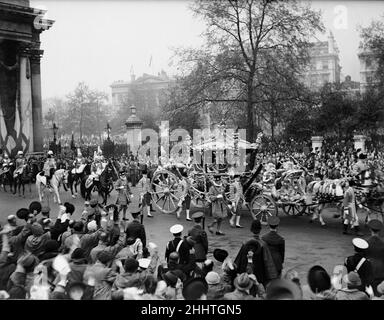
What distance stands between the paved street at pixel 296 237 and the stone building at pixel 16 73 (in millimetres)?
5817

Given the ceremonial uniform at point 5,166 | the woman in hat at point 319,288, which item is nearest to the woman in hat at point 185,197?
the ceremonial uniform at point 5,166

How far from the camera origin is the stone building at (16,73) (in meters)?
20.8

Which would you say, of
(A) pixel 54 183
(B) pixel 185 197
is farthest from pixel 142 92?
(B) pixel 185 197

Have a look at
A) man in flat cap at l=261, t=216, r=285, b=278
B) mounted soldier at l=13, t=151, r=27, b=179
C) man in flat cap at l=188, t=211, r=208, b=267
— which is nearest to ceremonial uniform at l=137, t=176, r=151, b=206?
mounted soldier at l=13, t=151, r=27, b=179

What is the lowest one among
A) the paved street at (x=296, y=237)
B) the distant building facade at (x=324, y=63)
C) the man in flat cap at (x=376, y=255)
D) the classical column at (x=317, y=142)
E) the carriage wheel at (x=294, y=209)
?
the paved street at (x=296, y=237)

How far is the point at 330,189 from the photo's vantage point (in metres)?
12.5

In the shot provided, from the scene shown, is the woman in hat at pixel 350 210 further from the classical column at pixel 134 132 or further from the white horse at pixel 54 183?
the classical column at pixel 134 132

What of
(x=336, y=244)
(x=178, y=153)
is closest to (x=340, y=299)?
(x=336, y=244)

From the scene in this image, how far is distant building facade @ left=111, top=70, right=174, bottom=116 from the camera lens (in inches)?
1099

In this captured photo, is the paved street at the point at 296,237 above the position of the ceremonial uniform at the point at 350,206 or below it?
below

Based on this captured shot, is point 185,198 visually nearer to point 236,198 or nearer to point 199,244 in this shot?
point 236,198

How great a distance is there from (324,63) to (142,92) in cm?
1182

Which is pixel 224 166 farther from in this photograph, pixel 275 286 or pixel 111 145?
pixel 111 145

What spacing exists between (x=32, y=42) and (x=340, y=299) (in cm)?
2062
